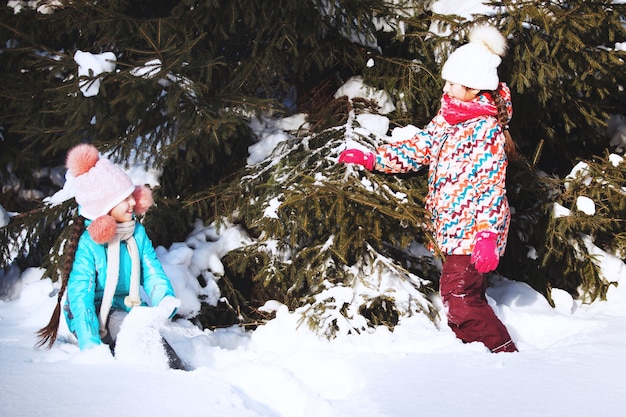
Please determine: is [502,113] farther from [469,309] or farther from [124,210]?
[124,210]

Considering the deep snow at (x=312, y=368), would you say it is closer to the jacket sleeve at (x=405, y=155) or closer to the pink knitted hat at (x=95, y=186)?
the jacket sleeve at (x=405, y=155)

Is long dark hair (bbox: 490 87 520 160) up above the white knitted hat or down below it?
below

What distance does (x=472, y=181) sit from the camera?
Result: 132 inches

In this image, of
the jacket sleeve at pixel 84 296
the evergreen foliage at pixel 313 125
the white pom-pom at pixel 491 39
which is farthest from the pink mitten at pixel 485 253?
the jacket sleeve at pixel 84 296

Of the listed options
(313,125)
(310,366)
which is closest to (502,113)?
(313,125)

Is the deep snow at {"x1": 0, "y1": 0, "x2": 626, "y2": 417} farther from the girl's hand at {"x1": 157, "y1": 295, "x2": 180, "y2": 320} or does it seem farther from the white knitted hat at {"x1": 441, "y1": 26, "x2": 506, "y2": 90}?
the white knitted hat at {"x1": 441, "y1": 26, "x2": 506, "y2": 90}

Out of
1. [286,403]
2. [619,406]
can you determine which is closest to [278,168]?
[286,403]

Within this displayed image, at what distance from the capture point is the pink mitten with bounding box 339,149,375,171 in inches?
141

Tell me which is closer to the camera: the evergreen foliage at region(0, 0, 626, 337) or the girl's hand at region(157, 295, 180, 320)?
the girl's hand at region(157, 295, 180, 320)

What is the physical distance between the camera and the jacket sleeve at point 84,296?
3000 mm

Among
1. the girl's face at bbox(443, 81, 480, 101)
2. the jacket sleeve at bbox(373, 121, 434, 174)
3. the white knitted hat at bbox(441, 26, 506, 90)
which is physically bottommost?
the jacket sleeve at bbox(373, 121, 434, 174)

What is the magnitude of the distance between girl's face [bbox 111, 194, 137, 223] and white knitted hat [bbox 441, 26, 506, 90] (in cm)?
197

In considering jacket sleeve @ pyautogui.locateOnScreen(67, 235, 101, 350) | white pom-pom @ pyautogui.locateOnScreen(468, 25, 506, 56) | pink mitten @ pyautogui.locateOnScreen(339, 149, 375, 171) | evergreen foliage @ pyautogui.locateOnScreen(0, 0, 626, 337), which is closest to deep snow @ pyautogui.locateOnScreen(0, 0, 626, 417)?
jacket sleeve @ pyautogui.locateOnScreen(67, 235, 101, 350)

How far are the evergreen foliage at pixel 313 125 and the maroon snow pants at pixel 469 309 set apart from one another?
0.66 ft
